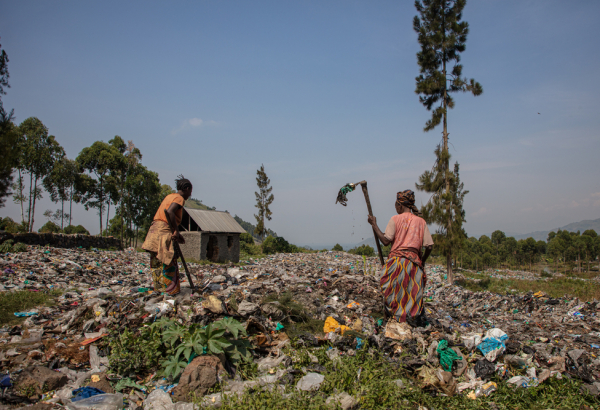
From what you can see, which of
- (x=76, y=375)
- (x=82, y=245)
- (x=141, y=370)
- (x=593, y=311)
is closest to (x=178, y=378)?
(x=141, y=370)

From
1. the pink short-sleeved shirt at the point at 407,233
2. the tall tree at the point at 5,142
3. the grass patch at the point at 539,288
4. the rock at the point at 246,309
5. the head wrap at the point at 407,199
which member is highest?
the tall tree at the point at 5,142

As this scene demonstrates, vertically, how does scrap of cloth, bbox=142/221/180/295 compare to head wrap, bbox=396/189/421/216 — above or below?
below

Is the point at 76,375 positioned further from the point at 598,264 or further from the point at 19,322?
the point at 598,264

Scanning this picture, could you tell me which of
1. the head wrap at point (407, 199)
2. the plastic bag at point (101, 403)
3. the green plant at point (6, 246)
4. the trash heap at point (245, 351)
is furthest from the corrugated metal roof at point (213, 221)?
the plastic bag at point (101, 403)

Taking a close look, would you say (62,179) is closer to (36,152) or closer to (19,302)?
(36,152)

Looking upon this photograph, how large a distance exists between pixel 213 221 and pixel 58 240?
6049 mm

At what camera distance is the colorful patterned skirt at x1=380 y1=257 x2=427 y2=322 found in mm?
3805

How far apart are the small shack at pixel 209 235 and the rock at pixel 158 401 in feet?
34.6

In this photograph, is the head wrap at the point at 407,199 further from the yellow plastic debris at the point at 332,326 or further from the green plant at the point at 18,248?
the green plant at the point at 18,248

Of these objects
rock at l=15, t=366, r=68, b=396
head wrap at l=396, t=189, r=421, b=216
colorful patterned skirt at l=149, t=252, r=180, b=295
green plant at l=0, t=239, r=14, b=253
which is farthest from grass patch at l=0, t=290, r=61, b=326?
head wrap at l=396, t=189, r=421, b=216

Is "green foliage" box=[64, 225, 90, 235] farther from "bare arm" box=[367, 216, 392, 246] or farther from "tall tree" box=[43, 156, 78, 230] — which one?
"bare arm" box=[367, 216, 392, 246]

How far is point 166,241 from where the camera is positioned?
4.40m

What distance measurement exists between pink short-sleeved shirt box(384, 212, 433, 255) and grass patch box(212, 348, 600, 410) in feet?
4.40

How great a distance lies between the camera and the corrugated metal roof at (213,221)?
1405 centimetres
